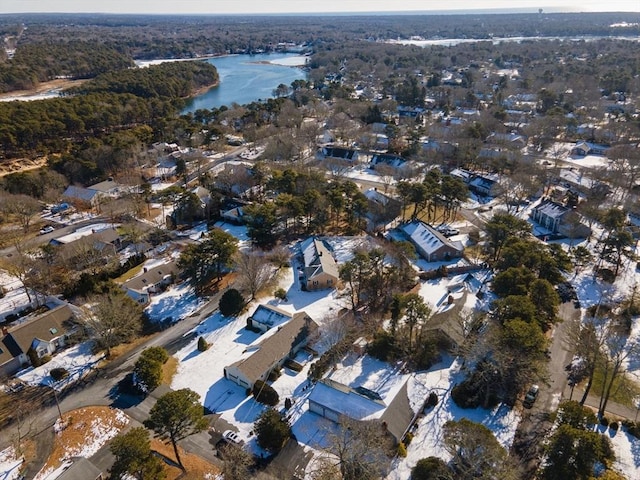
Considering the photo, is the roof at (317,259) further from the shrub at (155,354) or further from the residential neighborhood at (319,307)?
the shrub at (155,354)

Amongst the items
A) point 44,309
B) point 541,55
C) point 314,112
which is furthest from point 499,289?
point 541,55

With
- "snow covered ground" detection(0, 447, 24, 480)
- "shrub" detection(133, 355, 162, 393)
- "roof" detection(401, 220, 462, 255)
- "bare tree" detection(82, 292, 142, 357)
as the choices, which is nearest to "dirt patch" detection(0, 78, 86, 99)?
"bare tree" detection(82, 292, 142, 357)

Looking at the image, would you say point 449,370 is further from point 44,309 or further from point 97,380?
point 44,309

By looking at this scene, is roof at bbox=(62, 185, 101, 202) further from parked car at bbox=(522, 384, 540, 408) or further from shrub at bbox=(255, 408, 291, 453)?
parked car at bbox=(522, 384, 540, 408)

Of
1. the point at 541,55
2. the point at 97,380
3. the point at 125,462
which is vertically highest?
the point at 541,55

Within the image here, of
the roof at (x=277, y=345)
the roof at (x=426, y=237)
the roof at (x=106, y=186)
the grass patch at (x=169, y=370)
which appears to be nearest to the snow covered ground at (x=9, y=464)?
the grass patch at (x=169, y=370)

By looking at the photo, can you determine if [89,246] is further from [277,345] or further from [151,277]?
[277,345]
